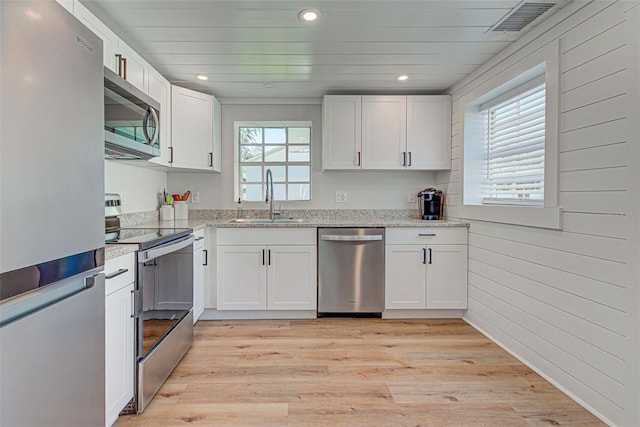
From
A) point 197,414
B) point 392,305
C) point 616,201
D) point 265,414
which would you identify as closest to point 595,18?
point 616,201

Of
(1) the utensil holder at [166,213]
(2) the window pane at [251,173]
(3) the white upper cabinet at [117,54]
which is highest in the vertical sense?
(3) the white upper cabinet at [117,54]

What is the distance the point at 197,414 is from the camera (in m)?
1.72

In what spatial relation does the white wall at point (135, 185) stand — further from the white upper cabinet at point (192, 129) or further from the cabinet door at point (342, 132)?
the cabinet door at point (342, 132)

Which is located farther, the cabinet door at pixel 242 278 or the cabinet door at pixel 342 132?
the cabinet door at pixel 342 132

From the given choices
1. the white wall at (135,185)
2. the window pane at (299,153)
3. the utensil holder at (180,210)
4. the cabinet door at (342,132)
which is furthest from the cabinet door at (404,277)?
the white wall at (135,185)

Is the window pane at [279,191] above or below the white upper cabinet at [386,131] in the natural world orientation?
below

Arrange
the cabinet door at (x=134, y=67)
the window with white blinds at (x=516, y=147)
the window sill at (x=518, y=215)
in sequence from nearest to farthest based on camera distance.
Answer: the window sill at (x=518, y=215)
the cabinet door at (x=134, y=67)
the window with white blinds at (x=516, y=147)

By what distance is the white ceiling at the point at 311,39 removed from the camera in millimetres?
1911

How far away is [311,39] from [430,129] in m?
1.62

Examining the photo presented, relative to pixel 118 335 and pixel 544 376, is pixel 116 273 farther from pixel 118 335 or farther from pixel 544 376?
pixel 544 376

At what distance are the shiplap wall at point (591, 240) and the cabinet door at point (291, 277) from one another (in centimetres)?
162

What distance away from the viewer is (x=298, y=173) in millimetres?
3740

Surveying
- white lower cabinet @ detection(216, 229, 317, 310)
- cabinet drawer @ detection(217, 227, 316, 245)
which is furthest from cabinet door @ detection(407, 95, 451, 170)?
white lower cabinet @ detection(216, 229, 317, 310)

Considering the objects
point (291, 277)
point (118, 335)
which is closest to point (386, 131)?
point (291, 277)
